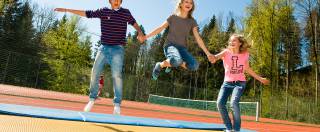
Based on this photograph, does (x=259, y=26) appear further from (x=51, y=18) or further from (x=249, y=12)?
(x=51, y=18)

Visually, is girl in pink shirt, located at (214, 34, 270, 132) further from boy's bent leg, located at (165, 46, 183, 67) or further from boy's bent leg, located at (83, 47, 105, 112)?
boy's bent leg, located at (83, 47, 105, 112)

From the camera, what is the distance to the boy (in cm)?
502

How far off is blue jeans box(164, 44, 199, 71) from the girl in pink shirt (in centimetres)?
39

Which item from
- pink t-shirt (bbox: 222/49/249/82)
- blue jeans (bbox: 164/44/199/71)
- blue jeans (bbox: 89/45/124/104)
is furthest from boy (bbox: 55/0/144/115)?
pink t-shirt (bbox: 222/49/249/82)

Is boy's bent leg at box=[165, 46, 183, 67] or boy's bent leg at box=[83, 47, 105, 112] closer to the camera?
boy's bent leg at box=[165, 46, 183, 67]

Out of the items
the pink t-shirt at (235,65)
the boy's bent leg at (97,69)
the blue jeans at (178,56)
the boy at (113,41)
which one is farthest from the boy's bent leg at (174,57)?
the boy's bent leg at (97,69)

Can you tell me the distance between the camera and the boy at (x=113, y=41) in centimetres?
502

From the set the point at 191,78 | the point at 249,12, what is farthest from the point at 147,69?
the point at 249,12

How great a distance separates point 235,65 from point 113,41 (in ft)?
5.75

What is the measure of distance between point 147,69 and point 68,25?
11656mm

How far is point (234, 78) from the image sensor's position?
4637 millimetres

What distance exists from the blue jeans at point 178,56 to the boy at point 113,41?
488 mm

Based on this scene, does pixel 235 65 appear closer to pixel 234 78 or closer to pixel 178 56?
pixel 234 78

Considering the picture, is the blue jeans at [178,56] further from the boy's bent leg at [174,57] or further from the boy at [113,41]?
the boy at [113,41]
